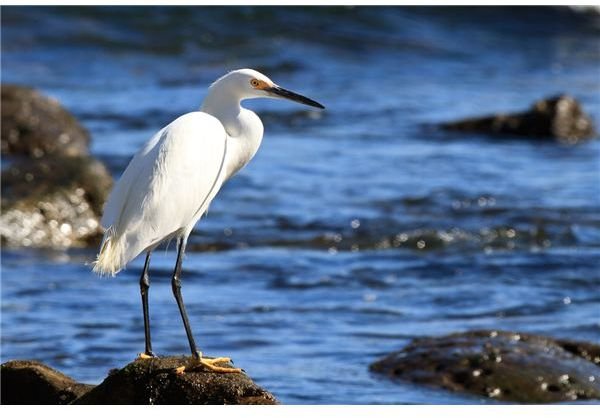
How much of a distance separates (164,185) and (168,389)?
981mm

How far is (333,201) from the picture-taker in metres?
12.6

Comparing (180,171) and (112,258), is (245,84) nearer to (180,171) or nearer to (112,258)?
(180,171)

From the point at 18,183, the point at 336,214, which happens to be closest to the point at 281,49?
the point at 336,214

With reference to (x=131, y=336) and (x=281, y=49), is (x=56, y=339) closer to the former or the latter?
(x=131, y=336)

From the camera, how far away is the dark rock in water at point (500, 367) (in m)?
6.86

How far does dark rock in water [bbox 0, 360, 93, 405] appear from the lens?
5.50 metres

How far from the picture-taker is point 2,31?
21406 mm

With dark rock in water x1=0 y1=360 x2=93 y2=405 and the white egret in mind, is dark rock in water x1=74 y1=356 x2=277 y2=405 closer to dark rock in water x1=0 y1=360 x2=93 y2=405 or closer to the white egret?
the white egret

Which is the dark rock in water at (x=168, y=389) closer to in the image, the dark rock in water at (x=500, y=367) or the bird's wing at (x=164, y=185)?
the bird's wing at (x=164, y=185)

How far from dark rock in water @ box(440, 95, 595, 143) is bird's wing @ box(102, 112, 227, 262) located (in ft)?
35.3

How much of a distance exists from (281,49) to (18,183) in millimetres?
11505

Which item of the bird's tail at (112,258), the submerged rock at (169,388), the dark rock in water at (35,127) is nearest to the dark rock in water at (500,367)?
the submerged rock at (169,388)

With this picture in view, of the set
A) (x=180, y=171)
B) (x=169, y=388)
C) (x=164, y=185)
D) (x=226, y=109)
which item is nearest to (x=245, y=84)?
(x=226, y=109)

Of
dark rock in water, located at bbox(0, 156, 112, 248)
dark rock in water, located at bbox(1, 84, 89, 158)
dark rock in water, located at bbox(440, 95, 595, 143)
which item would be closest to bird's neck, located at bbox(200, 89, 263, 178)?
dark rock in water, located at bbox(0, 156, 112, 248)
